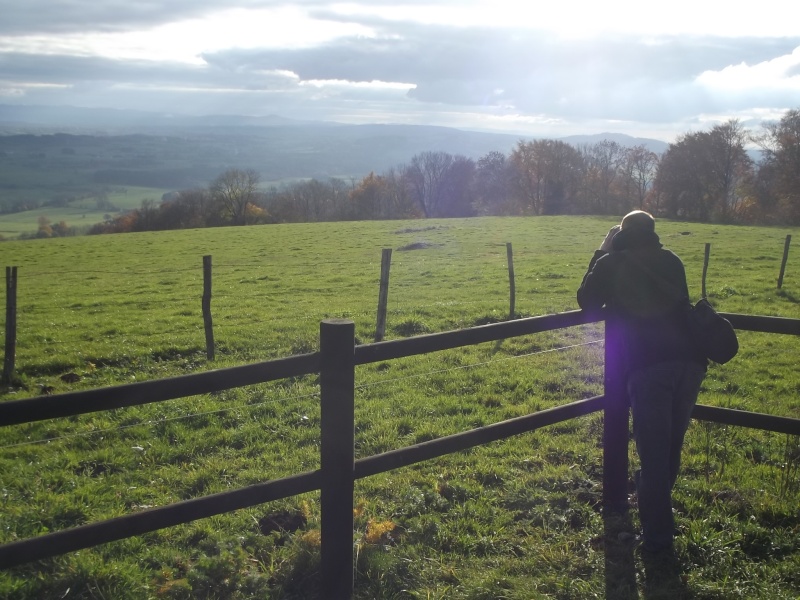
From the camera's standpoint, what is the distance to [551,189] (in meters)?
76.6

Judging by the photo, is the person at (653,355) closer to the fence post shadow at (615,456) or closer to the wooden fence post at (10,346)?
the fence post shadow at (615,456)

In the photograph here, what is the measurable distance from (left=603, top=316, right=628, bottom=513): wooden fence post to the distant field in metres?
101

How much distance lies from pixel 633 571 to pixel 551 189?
75.0m

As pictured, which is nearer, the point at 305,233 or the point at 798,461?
the point at 798,461

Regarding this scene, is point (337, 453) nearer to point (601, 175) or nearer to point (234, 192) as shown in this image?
point (234, 192)

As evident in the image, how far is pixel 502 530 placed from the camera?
518 cm

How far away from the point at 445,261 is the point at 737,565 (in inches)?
944

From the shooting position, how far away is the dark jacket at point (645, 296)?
4594mm

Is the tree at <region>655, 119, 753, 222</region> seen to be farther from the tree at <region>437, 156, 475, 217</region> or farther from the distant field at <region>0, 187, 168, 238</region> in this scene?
the distant field at <region>0, 187, 168, 238</region>

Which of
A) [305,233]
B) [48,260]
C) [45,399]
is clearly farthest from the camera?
[305,233]

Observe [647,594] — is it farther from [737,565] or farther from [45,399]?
[45,399]

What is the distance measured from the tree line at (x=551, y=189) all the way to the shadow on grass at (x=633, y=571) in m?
55.2

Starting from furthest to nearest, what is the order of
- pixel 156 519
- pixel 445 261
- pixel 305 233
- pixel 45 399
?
pixel 305 233 → pixel 445 261 → pixel 156 519 → pixel 45 399

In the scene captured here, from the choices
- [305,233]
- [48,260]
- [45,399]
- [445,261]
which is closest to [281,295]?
[445,261]
